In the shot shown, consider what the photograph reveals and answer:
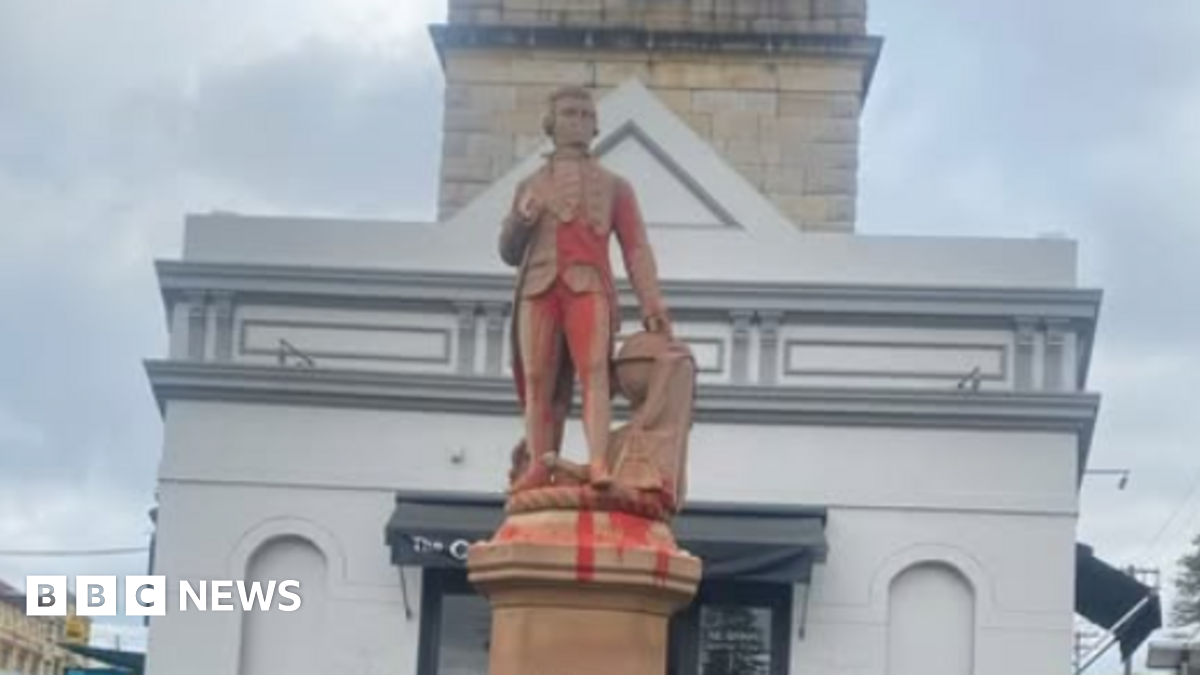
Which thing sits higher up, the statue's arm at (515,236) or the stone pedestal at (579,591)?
the statue's arm at (515,236)

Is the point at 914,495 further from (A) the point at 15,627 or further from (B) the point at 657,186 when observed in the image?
(A) the point at 15,627

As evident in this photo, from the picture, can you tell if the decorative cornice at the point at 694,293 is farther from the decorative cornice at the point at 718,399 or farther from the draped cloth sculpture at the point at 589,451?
the draped cloth sculpture at the point at 589,451

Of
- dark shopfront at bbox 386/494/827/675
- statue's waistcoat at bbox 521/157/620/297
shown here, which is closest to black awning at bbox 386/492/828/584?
dark shopfront at bbox 386/494/827/675

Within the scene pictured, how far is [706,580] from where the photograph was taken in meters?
18.2

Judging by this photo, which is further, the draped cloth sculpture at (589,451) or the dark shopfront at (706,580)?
the dark shopfront at (706,580)

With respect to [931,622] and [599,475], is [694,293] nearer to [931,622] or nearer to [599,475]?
[931,622]

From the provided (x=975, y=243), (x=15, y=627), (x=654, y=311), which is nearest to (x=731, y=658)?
(x=975, y=243)

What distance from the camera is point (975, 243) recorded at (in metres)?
19.2

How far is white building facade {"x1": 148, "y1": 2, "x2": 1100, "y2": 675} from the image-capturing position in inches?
727

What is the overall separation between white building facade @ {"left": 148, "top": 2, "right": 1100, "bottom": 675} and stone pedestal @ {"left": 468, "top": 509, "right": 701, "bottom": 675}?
7.91m

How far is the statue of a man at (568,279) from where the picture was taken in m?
10.6

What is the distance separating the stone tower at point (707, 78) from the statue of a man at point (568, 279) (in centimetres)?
1223

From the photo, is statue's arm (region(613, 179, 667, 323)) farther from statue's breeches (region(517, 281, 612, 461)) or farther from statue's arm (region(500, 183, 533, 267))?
statue's arm (region(500, 183, 533, 267))

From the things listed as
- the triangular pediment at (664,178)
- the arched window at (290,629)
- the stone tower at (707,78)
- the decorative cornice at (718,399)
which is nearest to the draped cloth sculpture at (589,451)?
the decorative cornice at (718,399)
